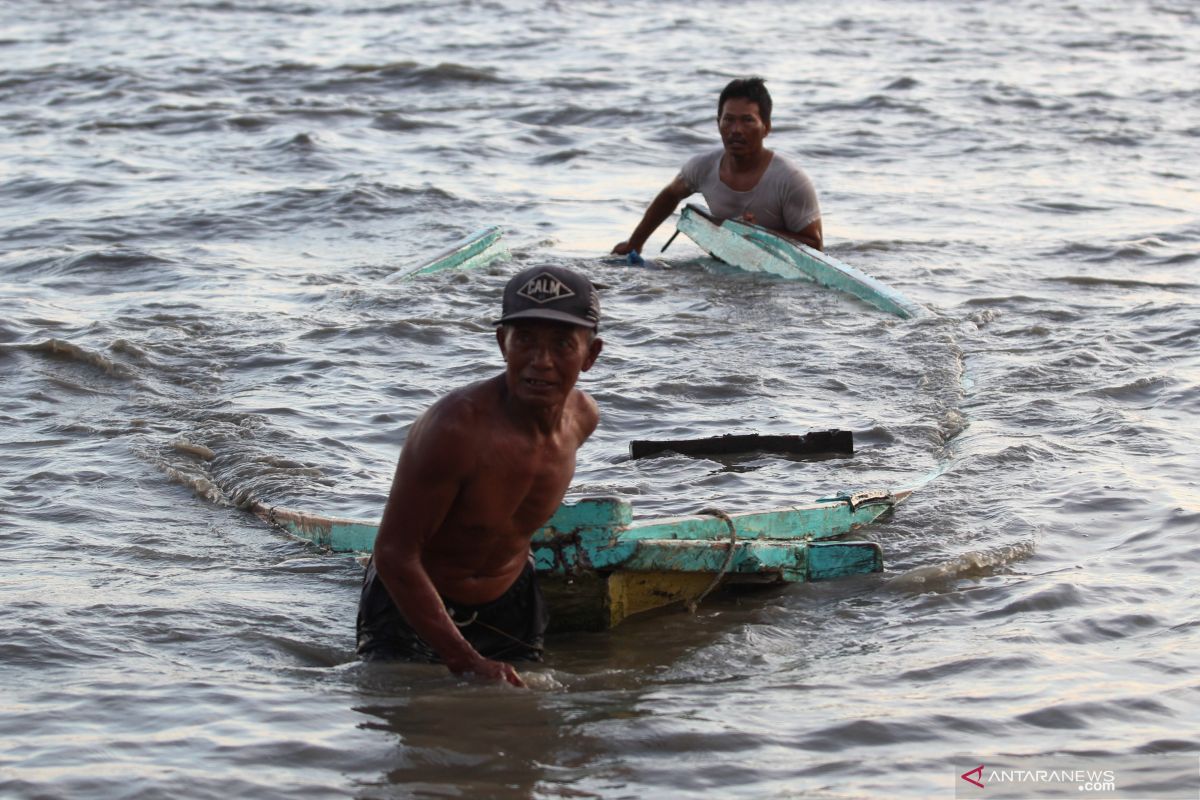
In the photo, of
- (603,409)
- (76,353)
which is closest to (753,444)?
(603,409)

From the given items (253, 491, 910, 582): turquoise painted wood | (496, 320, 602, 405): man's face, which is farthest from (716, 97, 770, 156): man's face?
(496, 320, 602, 405): man's face

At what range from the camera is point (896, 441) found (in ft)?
22.4

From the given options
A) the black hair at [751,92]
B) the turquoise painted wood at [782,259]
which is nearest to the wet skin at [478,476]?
the turquoise painted wood at [782,259]

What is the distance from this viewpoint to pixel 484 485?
388 centimetres

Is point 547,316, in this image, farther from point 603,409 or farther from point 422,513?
point 603,409

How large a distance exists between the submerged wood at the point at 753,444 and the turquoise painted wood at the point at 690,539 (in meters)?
0.70

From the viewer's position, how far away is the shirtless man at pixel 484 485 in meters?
3.73

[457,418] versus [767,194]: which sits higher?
[457,418]

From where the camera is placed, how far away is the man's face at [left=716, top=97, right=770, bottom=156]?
9172 millimetres

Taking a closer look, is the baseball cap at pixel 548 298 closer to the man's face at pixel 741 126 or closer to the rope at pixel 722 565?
the rope at pixel 722 565

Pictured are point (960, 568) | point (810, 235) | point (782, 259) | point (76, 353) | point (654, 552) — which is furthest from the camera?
point (810, 235)

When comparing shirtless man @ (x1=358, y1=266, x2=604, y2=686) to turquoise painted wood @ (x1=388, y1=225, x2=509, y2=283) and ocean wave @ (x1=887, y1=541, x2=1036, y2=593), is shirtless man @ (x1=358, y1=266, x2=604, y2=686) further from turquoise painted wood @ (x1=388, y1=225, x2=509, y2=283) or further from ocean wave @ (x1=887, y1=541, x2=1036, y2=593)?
turquoise painted wood @ (x1=388, y1=225, x2=509, y2=283)
